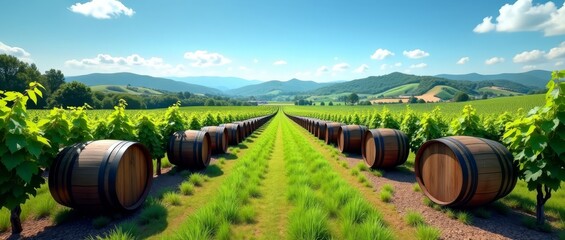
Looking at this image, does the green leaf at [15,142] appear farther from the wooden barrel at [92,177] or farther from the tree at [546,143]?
the tree at [546,143]

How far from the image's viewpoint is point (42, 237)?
4543 mm

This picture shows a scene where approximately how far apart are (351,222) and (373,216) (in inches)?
19.9

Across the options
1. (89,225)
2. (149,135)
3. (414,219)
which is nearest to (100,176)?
(89,225)

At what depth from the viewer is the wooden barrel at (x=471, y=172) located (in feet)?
16.9

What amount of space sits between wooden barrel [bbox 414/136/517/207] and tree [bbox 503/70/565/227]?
329 millimetres

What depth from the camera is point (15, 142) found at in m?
4.18

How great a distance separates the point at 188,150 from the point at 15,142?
5.19m

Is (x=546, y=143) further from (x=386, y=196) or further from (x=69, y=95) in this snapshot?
(x=69, y=95)

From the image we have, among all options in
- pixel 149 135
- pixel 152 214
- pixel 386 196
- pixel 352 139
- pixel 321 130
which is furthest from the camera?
pixel 321 130

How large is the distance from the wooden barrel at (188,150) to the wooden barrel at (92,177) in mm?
3707

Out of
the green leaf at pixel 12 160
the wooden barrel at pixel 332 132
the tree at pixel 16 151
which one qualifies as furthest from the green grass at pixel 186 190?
the wooden barrel at pixel 332 132

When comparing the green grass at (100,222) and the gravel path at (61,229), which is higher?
the green grass at (100,222)

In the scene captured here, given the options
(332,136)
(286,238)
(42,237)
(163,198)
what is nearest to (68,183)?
(42,237)

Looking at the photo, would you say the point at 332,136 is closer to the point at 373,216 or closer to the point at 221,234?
the point at 373,216
